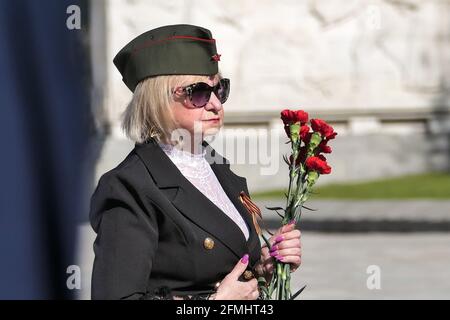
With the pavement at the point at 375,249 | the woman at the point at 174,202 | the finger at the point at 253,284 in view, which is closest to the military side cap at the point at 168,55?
the woman at the point at 174,202

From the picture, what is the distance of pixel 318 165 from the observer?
2.54 meters

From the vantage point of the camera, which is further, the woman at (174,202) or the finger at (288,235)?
the finger at (288,235)

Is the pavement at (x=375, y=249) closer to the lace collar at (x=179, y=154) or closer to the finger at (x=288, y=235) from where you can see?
the lace collar at (x=179, y=154)

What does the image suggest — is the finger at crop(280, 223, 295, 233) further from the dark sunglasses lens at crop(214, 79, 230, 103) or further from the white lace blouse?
the dark sunglasses lens at crop(214, 79, 230, 103)

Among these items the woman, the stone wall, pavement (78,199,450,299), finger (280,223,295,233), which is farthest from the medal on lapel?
the stone wall

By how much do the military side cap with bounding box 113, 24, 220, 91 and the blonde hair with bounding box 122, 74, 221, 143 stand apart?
0.06ft

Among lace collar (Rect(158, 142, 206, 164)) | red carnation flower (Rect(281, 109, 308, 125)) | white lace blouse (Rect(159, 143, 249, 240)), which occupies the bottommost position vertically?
white lace blouse (Rect(159, 143, 249, 240))

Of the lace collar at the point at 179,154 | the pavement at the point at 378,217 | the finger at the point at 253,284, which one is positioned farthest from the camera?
the pavement at the point at 378,217

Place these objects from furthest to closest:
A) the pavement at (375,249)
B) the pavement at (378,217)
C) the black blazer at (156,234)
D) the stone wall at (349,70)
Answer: the stone wall at (349,70) < the pavement at (378,217) < the pavement at (375,249) < the black blazer at (156,234)

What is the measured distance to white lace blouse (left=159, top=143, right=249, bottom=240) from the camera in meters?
2.62

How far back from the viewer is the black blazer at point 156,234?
2357 millimetres

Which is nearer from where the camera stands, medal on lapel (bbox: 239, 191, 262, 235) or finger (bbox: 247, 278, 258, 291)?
finger (bbox: 247, 278, 258, 291)

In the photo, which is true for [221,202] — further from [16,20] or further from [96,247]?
[16,20]

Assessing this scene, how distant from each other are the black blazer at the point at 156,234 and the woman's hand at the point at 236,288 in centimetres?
6
